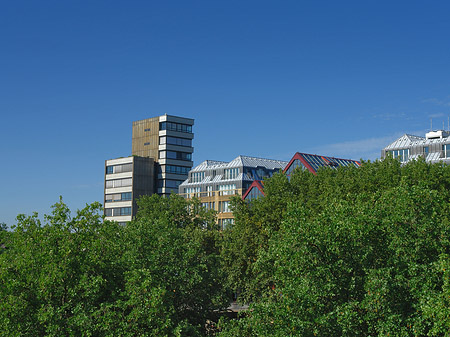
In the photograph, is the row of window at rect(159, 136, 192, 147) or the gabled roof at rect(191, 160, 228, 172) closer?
the gabled roof at rect(191, 160, 228, 172)

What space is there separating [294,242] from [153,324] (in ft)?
32.9

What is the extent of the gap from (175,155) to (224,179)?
38.7 metres

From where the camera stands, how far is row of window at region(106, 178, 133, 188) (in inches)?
6230

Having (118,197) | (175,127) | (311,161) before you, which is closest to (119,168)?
(118,197)

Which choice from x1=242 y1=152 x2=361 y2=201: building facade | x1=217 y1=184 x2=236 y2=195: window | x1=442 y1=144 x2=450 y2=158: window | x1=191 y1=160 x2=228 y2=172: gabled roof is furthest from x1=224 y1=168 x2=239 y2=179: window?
x1=442 y1=144 x2=450 y2=158: window

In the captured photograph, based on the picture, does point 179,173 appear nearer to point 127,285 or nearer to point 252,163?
point 252,163

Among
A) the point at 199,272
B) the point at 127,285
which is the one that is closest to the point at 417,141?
the point at 199,272

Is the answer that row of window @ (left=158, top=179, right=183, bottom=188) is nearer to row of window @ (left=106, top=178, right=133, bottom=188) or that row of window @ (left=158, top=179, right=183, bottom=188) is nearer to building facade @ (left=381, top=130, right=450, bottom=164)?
row of window @ (left=106, top=178, right=133, bottom=188)

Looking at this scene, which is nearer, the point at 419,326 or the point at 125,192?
the point at 419,326

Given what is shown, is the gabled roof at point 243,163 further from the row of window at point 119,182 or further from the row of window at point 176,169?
the row of window at point 119,182

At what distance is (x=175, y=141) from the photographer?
166875 mm

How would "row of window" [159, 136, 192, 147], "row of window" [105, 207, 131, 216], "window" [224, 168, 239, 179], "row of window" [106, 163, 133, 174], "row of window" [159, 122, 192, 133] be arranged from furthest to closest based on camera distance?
"row of window" [159, 122, 192, 133], "row of window" [159, 136, 192, 147], "row of window" [106, 163, 133, 174], "row of window" [105, 207, 131, 216], "window" [224, 168, 239, 179]

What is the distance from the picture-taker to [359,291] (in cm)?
2933

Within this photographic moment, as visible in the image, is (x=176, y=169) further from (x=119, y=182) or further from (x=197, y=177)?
(x=197, y=177)
